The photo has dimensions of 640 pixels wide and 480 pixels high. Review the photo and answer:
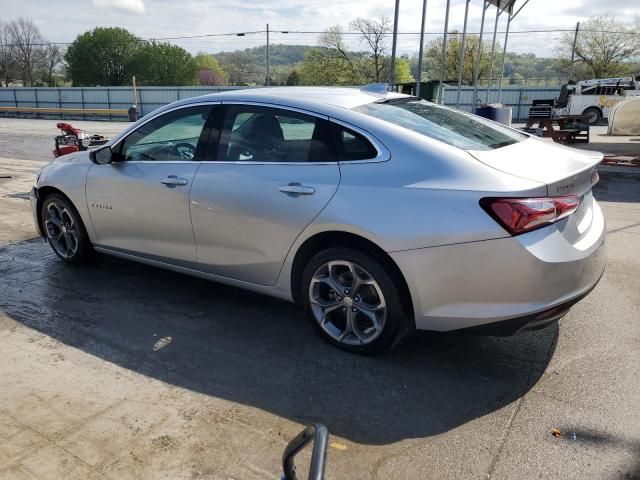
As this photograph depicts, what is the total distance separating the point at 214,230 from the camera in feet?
12.8

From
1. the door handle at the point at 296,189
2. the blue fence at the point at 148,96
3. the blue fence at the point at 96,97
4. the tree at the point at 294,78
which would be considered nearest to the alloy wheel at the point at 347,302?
the door handle at the point at 296,189

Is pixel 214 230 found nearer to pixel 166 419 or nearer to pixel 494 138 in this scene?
pixel 166 419

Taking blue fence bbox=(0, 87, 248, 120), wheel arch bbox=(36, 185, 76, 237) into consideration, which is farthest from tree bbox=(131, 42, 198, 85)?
wheel arch bbox=(36, 185, 76, 237)

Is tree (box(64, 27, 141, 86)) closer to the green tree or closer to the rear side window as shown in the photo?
the green tree

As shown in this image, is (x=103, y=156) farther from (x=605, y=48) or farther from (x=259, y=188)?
(x=605, y=48)

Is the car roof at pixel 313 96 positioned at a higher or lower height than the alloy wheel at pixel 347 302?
higher

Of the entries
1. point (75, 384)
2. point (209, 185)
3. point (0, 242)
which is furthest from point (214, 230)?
point (0, 242)

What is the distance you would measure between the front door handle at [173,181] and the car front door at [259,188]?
0.12 m

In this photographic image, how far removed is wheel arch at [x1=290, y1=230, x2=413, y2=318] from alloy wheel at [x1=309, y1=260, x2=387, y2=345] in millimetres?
118

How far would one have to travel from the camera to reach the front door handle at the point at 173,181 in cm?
403

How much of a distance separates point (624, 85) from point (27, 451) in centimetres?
3395

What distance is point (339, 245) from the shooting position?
3.38 metres

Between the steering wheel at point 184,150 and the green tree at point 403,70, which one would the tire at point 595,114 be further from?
the green tree at point 403,70

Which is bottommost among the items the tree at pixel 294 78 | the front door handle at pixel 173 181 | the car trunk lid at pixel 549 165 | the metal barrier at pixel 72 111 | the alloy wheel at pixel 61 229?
the metal barrier at pixel 72 111
